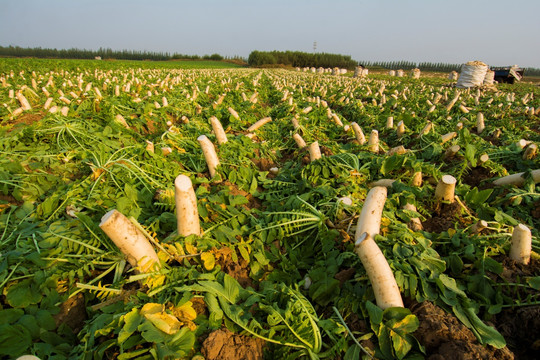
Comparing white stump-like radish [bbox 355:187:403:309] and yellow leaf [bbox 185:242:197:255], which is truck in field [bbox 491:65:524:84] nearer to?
white stump-like radish [bbox 355:187:403:309]

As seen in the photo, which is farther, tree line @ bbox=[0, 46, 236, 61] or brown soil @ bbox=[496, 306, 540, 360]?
tree line @ bbox=[0, 46, 236, 61]

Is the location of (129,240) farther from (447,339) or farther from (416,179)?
(416,179)

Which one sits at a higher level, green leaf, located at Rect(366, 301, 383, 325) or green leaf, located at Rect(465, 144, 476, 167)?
green leaf, located at Rect(465, 144, 476, 167)

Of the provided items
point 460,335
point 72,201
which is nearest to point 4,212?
point 72,201

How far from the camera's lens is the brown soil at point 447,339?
4.99 feet

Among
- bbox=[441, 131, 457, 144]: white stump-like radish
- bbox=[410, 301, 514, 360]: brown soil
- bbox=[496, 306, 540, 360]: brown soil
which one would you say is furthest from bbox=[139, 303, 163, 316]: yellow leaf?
bbox=[441, 131, 457, 144]: white stump-like radish

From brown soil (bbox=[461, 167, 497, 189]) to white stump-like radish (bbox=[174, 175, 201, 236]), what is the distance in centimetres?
420

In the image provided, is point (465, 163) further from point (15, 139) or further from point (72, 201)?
point (15, 139)

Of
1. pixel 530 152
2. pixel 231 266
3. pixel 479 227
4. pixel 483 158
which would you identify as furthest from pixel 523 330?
pixel 530 152

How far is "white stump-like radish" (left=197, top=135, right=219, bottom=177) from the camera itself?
3451mm

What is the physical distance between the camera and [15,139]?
4020mm

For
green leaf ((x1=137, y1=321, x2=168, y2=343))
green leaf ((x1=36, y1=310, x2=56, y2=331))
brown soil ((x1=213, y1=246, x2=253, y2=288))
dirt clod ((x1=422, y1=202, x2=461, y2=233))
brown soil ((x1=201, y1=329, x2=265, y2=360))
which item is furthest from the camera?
dirt clod ((x1=422, y1=202, x2=461, y2=233))

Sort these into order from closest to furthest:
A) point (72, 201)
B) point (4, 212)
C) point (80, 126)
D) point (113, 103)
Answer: point (72, 201), point (4, 212), point (80, 126), point (113, 103)

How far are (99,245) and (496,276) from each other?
3209mm
